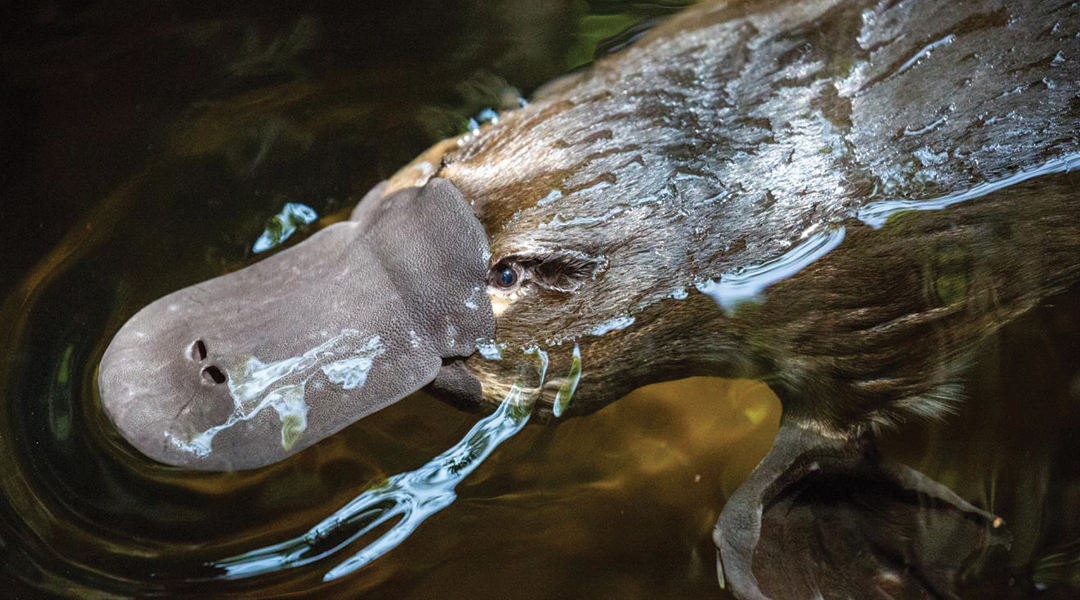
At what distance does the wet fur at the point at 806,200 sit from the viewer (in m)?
2.10

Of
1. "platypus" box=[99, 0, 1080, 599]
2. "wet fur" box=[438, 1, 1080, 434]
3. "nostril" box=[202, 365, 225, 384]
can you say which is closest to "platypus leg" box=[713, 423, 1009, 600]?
"platypus" box=[99, 0, 1080, 599]

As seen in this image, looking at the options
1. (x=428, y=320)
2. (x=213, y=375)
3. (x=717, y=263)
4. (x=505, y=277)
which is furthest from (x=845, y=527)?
(x=213, y=375)

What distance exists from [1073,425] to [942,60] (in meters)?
1.25

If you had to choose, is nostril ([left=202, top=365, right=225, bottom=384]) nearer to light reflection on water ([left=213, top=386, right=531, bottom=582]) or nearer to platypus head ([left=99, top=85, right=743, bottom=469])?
platypus head ([left=99, top=85, right=743, bottom=469])

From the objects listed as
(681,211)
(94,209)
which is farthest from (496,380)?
(94,209)

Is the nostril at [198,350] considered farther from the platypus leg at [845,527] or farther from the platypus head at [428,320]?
the platypus leg at [845,527]

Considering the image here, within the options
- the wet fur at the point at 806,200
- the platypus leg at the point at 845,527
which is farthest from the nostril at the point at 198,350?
the platypus leg at the point at 845,527

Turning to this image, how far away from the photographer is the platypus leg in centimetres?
237

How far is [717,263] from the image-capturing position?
2.12 metres

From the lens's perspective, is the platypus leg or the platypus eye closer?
the platypus eye

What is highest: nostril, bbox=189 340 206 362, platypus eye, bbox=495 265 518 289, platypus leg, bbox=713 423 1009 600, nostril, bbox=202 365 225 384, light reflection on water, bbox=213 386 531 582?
nostril, bbox=189 340 206 362

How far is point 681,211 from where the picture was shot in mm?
2090

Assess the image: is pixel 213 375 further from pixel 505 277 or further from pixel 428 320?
pixel 505 277

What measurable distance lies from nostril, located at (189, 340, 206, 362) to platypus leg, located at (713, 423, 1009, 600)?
1.45 metres
